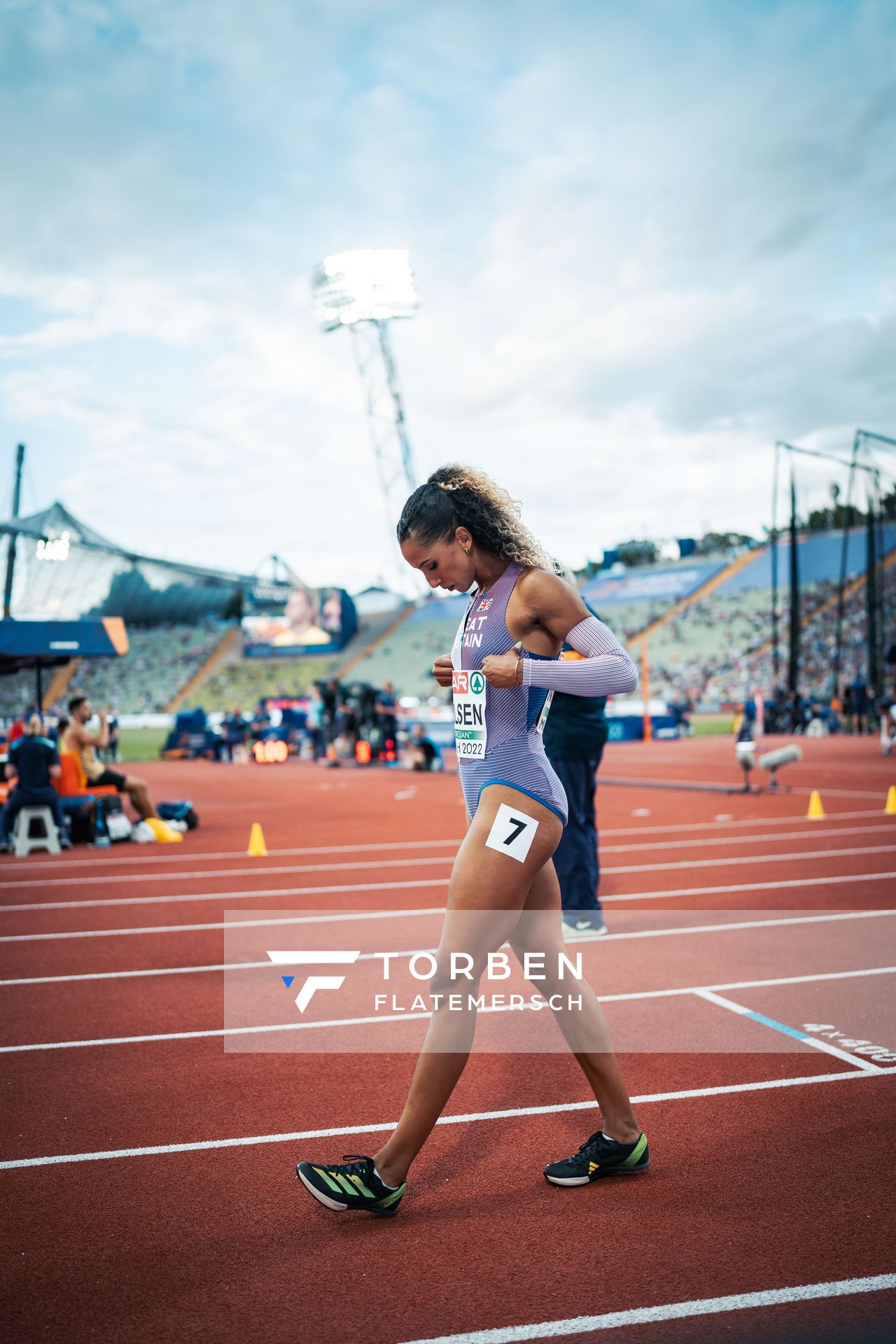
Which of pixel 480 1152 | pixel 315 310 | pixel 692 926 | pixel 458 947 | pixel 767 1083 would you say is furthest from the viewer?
pixel 315 310

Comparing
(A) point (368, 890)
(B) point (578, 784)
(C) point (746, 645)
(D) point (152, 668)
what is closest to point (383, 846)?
(A) point (368, 890)

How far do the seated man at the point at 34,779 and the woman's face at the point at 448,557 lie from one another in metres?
8.54

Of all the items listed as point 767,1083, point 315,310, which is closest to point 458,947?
point 767,1083

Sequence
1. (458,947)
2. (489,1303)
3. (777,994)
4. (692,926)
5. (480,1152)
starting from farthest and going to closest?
(692,926) → (777,994) → (480,1152) → (458,947) → (489,1303)

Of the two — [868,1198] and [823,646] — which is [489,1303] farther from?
[823,646]

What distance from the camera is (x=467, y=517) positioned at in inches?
122

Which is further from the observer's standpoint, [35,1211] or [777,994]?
[777,994]

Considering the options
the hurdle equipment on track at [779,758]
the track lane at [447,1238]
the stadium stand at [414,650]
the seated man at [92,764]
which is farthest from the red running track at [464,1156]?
the stadium stand at [414,650]

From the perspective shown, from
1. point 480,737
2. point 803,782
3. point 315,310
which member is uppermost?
point 315,310

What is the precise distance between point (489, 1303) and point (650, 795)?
13.0 meters

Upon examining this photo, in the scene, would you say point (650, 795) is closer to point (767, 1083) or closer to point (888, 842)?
point (888, 842)

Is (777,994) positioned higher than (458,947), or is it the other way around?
(458,947)

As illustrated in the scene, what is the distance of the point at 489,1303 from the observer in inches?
98.4

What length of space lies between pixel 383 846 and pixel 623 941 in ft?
16.4
